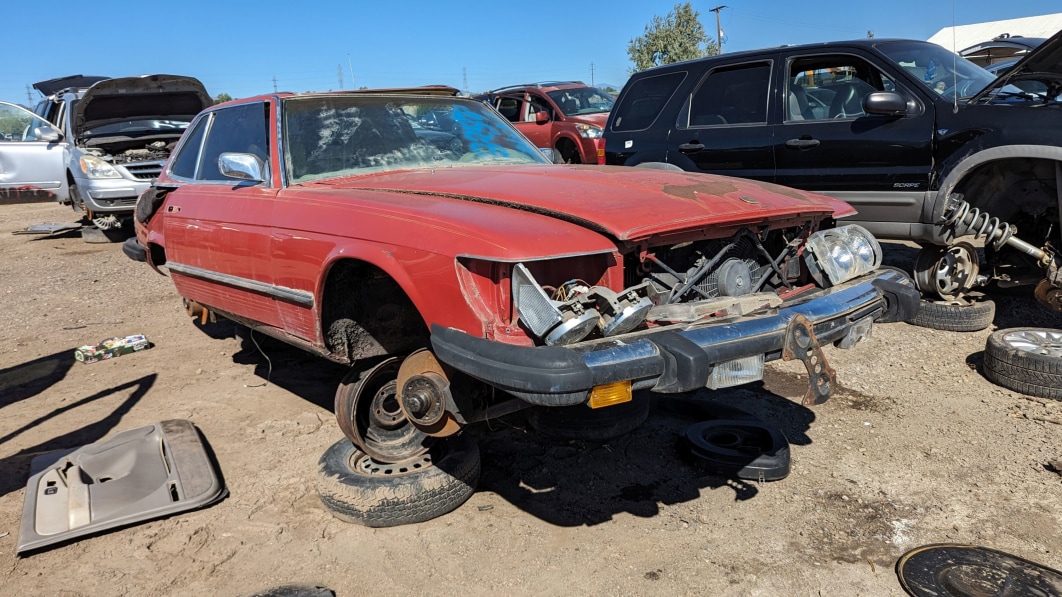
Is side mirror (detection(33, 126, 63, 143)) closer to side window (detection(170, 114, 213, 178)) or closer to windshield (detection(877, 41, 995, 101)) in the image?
side window (detection(170, 114, 213, 178))

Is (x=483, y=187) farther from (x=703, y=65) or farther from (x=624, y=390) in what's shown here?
(x=703, y=65)

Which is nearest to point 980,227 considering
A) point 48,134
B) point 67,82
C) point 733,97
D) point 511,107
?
point 733,97

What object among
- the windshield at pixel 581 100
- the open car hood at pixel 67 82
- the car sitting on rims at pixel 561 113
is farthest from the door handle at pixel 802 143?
the open car hood at pixel 67 82

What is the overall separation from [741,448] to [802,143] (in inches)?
122

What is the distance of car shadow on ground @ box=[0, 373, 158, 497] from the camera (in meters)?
3.52

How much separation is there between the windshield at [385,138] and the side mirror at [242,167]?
16 cm

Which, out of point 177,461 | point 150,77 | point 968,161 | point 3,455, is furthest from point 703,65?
point 150,77

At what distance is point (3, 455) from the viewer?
3.79 m

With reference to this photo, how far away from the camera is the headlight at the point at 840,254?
3164mm

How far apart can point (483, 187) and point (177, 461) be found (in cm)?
199

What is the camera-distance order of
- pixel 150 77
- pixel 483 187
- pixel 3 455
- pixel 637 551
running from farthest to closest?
pixel 150 77
pixel 3 455
pixel 483 187
pixel 637 551

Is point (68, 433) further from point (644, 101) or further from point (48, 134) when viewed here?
point (48, 134)

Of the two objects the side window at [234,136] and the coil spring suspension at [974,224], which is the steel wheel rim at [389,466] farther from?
the coil spring suspension at [974,224]

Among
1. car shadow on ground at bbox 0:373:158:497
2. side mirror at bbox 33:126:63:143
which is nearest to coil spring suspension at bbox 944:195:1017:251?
car shadow on ground at bbox 0:373:158:497
